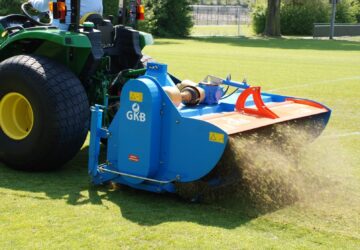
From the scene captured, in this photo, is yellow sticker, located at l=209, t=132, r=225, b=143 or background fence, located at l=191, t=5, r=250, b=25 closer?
yellow sticker, located at l=209, t=132, r=225, b=143

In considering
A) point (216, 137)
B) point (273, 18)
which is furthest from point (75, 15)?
point (273, 18)

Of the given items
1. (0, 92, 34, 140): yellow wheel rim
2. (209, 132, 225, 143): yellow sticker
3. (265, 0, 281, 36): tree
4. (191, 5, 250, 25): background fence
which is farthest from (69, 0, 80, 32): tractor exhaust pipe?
(191, 5, 250, 25): background fence

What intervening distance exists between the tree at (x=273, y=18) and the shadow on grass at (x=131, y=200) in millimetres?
36397

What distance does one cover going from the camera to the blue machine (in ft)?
15.5

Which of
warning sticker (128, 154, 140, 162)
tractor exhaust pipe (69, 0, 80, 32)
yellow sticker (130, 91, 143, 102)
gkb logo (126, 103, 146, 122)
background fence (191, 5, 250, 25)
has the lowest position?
warning sticker (128, 154, 140, 162)

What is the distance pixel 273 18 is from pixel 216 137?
37649 millimetres

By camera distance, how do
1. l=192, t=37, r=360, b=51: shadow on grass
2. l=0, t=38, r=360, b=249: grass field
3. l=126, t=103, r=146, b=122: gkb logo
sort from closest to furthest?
l=0, t=38, r=360, b=249: grass field
l=126, t=103, r=146, b=122: gkb logo
l=192, t=37, r=360, b=51: shadow on grass

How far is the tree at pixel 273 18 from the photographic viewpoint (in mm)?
40875

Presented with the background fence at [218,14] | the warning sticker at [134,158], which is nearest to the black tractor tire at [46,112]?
the warning sticker at [134,158]

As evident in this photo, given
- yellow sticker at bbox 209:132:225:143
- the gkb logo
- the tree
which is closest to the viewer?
yellow sticker at bbox 209:132:225:143

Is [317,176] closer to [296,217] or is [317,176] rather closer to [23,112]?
[296,217]

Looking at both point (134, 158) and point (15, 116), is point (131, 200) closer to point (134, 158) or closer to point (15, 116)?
point (134, 158)

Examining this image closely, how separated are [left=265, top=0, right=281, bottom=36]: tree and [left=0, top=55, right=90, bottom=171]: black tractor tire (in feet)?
119

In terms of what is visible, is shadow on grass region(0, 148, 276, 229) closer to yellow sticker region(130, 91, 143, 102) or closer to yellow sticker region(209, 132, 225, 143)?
yellow sticker region(209, 132, 225, 143)
